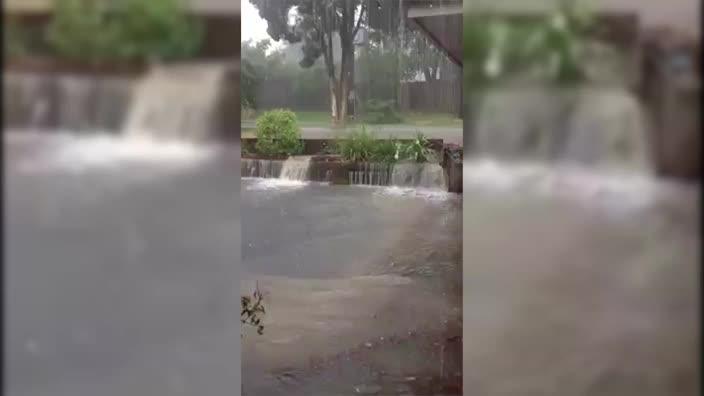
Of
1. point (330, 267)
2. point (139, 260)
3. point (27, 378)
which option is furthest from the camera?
point (330, 267)

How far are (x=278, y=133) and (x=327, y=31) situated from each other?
18.4 inches

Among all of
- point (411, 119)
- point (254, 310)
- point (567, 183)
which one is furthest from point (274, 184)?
point (567, 183)

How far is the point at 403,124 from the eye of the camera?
112 inches

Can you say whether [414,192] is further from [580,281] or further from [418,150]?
[580,281]

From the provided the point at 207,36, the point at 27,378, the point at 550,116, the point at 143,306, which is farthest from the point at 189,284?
the point at 550,116

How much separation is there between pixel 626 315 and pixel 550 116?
45 centimetres

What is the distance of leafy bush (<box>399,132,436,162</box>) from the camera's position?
281cm

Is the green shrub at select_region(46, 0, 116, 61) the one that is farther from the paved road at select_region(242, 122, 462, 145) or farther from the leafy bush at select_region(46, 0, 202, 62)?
the paved road at select_region(242, 122, 462, 145)

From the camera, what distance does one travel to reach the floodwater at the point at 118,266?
1.34 metres

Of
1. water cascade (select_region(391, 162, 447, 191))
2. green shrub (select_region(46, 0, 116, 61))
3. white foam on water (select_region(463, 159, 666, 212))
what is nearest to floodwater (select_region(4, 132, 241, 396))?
green shrub (select_region(46, 0, 116, 61))

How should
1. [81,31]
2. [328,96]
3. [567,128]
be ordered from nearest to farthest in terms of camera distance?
[81,31], [567,128], [328,96]

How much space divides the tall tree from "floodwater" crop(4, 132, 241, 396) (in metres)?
1.37

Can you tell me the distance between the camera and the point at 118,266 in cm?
142

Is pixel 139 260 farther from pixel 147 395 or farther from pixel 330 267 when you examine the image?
pixel 330 267
